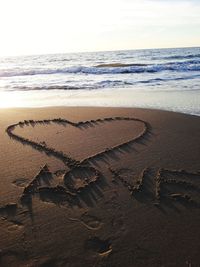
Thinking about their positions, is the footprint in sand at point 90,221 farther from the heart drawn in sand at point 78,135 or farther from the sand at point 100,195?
the heart drawn in sand at point 78,135

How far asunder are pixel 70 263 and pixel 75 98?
837 centimetres

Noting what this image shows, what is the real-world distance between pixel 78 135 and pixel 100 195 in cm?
219

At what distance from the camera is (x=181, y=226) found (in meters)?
3.23

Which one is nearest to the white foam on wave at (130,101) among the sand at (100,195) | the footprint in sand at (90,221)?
the sand at (100,195)

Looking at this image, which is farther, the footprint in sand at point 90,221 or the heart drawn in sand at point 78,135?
the heart drawn in sand at point 78,135

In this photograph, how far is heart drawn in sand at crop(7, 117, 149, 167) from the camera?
16.6ft

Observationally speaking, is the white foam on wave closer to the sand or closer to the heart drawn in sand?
the heart drawn in sand

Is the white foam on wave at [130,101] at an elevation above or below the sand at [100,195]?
above

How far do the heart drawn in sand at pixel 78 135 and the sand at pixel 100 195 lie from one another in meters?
0.02

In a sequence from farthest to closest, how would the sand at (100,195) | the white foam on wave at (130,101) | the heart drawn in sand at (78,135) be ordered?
the white foam on wave at (130,101), the heart drawn in sand at (78,135), the sand at (100,195)

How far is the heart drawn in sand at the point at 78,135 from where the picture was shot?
505 centimetres

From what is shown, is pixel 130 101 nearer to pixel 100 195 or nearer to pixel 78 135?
pixel 78 135

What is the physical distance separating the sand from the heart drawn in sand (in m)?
0.02

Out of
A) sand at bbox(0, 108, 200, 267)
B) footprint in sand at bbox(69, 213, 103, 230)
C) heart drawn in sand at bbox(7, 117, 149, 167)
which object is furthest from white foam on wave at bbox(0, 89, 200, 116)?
footprint in sand at bbox(69, 213, 103, 230)
